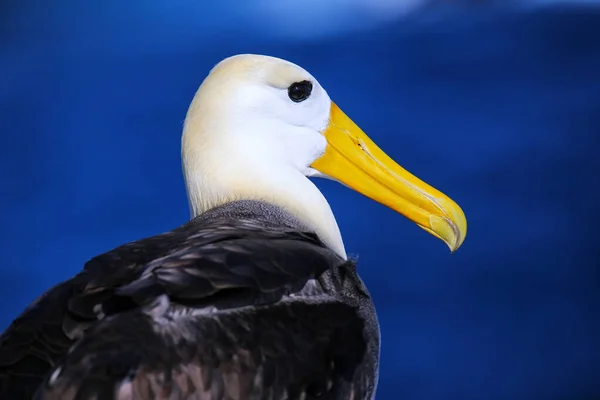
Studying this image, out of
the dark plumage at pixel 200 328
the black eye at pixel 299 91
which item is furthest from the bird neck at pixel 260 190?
the dark plumage at pixel 200 328

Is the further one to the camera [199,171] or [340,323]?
[199,171]

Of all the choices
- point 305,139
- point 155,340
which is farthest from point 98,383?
point 305,139

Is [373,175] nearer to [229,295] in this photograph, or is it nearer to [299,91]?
[299,91]

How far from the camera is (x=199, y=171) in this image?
2693 mm

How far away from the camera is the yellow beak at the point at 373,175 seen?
9.70 feet

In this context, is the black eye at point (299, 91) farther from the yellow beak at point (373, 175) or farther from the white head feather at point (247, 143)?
the yellow beak at point (373, 175)

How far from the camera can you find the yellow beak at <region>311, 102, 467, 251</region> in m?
2.96

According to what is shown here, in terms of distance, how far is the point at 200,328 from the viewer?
195cm

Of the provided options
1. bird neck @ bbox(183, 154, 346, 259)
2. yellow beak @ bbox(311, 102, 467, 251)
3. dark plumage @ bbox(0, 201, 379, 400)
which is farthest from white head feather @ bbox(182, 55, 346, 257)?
dark plumage @ bbox(0, 201, 379, 400)

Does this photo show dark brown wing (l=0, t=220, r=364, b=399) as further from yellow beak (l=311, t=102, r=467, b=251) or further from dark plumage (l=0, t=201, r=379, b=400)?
yellow beak (l=311, t=102, r=467, b=251)

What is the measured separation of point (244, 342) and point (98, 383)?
0.30 meters

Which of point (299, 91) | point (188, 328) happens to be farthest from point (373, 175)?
point (188, 328)

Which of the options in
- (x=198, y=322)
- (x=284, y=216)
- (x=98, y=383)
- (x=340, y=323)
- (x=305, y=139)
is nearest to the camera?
(x=98, y=383)

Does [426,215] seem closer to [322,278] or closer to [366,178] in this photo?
[366,178]
